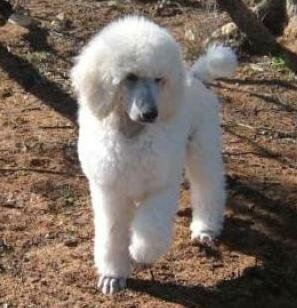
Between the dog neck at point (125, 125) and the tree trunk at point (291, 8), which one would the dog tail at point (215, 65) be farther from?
the tree trunk at point (291, 8)

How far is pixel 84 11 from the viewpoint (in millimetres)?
6855

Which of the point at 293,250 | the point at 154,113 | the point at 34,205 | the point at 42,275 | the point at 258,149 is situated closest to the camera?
the point at 154,113

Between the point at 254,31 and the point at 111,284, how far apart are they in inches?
109

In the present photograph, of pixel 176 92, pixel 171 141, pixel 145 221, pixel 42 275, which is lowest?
pixel 42 275

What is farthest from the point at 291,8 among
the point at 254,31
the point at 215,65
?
the point at 215,65

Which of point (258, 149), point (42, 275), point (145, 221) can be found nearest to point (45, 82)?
point (258, 149)

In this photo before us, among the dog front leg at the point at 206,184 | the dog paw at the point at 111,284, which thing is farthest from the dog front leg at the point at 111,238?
the dog front leg at the point at 206,184

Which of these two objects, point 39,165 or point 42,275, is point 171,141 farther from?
point 39,165

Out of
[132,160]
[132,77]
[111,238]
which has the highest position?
[132,77]

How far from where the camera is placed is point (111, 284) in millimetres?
3482

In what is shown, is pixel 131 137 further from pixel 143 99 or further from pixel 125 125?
pixel 143 99

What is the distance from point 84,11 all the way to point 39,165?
2.57 meters

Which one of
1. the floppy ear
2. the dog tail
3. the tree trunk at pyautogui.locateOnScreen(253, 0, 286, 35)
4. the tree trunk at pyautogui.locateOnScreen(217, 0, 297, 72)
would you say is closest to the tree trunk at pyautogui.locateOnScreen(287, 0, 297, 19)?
the tree trunk at pyautogui.locateOnScreen(253, 0, 286, 35)

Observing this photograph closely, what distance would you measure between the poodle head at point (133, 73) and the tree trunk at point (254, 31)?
193 cm
